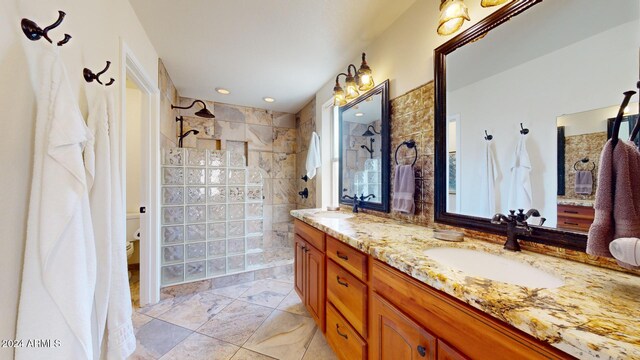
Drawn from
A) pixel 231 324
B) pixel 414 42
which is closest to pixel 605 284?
pixel 414 42

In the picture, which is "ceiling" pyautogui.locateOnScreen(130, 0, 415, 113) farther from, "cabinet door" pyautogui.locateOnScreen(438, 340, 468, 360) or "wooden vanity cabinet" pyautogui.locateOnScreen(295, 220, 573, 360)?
"cabinet door" pyautogui.locateOnScreen(438, 340, 468, 360)

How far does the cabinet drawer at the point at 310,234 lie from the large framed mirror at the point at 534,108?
2.51ft

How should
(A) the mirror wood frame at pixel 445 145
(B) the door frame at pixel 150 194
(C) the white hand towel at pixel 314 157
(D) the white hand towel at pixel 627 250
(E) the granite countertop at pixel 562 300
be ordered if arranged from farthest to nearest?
(C) the white hand towel at pixel 314 157 → (B) the door frame at pixel 150 194 → (A) the mirror wood frame at pixel 445 145 → (D) the white hand towel at pixel 627 250 → (E) the granite countertop at pixel 562 300

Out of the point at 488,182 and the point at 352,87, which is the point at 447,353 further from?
the point at 352,87

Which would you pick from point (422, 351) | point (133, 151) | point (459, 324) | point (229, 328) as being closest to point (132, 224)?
point (133, 151)

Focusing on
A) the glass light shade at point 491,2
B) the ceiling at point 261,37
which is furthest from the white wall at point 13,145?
the glass light shade at point 491,2

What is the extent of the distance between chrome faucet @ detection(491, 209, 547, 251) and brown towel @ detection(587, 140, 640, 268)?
0.29m

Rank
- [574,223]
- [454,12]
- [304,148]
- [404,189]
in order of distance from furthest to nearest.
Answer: [304,148] → [404,189] → [454,12] → [574,223]

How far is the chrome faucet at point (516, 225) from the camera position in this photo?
92 centimetres

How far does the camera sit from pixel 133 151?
2863 mm

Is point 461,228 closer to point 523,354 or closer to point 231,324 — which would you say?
point 523,354

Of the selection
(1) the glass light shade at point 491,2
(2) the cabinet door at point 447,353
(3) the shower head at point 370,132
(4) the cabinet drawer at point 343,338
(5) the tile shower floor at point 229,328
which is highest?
(1) the glass light shade at point 491,2

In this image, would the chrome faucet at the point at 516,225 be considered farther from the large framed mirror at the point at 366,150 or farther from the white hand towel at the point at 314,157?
→ the white hand towel at the point at 314,157

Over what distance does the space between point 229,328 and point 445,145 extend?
6.81 feet
